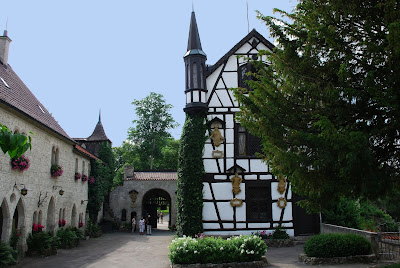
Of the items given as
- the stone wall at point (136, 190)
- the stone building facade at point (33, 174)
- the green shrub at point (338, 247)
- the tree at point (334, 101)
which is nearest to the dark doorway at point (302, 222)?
the green shrub at point (338, 247)

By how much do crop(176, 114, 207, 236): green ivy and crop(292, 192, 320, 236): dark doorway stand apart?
4.68m

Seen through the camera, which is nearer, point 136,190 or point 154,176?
point 136,190

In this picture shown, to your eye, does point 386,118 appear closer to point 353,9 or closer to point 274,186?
point 353,9

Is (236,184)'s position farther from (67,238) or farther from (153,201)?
(153,201)

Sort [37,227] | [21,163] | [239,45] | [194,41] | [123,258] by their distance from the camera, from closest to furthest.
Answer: [21,163], [123,258], [37,227], [239,45], [194,41]

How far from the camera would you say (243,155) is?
17.8 meters

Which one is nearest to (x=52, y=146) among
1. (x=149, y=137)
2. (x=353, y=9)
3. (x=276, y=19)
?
(x=276, y=19)

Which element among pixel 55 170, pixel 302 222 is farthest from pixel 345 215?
pixel 55 170

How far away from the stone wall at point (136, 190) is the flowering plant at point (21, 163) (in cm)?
1549

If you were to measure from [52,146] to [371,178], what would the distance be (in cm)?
1420

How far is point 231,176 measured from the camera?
1748 centimetres

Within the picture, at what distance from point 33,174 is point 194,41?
1030cm

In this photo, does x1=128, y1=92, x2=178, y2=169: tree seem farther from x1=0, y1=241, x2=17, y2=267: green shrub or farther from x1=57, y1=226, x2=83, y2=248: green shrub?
x1=0, y1=241, x2=17, y2=267: green shrub

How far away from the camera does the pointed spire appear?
61.0ft
